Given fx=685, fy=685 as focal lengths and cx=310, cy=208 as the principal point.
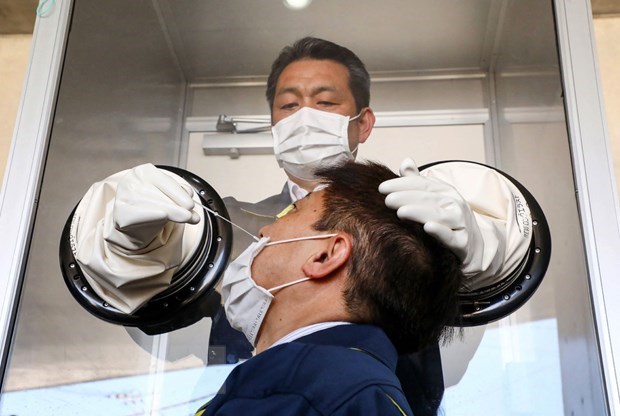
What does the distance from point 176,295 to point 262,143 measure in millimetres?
380

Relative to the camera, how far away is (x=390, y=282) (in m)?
1.05

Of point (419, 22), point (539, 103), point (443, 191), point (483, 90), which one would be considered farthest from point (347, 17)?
point (443, 191)

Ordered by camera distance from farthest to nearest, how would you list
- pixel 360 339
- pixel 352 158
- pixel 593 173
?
pixel 352 158
pixel 593 173
pixel 360 339

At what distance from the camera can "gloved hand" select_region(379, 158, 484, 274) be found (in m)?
Result: 1.04

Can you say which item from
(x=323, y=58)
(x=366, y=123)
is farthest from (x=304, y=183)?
(x=323, y=58)

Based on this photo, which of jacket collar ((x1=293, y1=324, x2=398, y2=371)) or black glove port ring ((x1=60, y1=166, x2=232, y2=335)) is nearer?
jacket collar ((x1=293, y1=324, x2=398, y2=371))

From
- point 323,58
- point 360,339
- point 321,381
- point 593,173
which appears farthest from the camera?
point 323,58

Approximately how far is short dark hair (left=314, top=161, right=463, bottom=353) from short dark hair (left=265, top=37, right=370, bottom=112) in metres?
0.42

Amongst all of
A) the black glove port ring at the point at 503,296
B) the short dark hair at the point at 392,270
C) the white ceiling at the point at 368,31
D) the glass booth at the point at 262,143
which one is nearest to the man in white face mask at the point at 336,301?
the short dark hair at the point at 392,270

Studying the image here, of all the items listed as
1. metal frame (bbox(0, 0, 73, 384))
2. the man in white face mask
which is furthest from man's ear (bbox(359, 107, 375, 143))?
metal frame (bbox(0, 0, 73, 384))

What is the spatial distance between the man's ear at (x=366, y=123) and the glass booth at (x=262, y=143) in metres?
0.02

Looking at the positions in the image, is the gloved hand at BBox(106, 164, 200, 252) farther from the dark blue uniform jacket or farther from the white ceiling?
the white ceiling

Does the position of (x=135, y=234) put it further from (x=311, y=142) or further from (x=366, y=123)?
(x=366, y=123)

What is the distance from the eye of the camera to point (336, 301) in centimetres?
106
